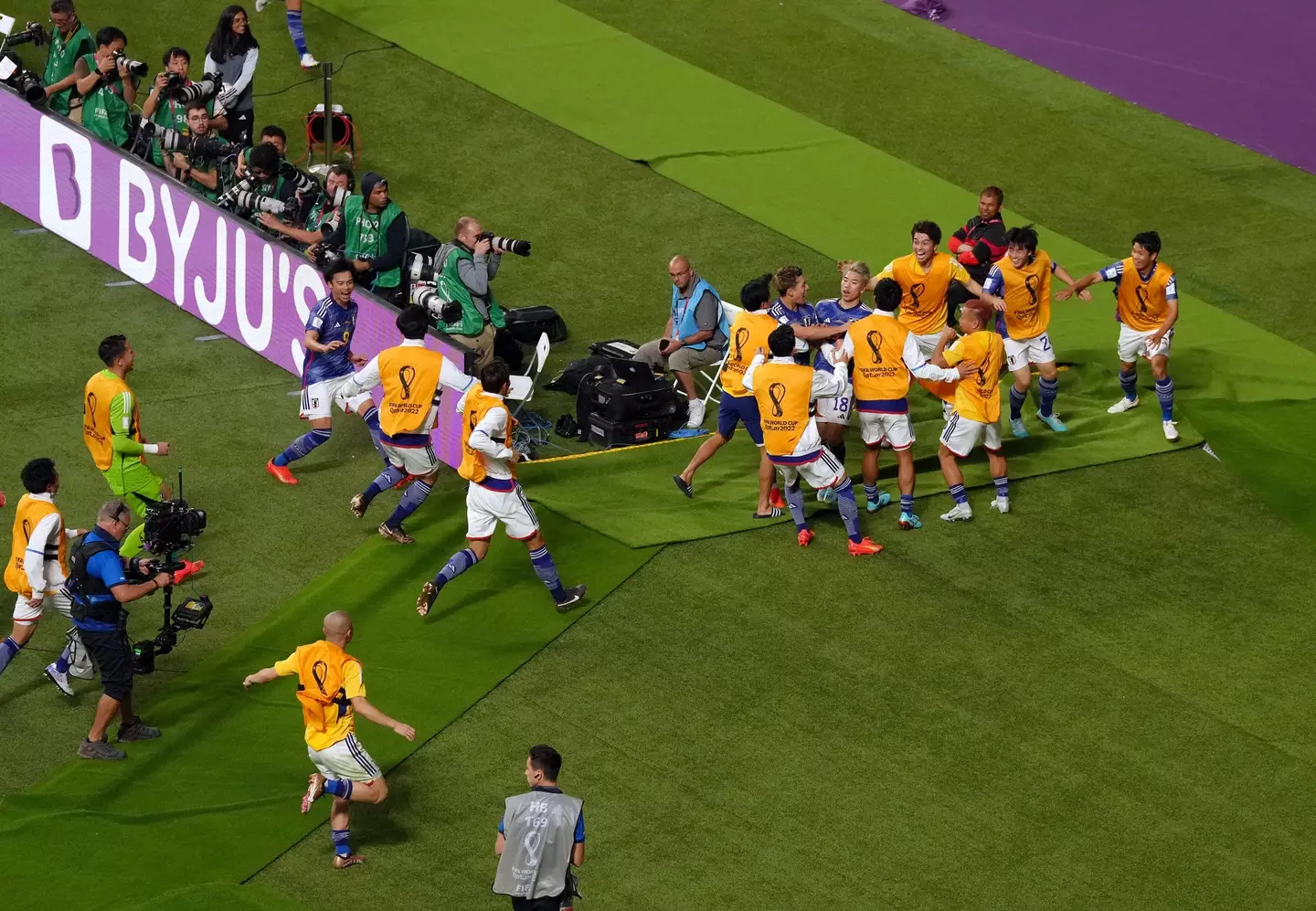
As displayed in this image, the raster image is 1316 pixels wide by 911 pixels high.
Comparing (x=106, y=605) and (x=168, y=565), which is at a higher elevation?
(x=106, y=605)

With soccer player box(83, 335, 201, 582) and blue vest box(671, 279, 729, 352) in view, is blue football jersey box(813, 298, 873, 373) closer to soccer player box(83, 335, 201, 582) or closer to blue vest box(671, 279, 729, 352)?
blue vest box(671, 279, 729, 352)

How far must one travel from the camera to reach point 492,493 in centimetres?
1241

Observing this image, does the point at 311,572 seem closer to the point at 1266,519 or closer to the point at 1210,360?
the point at 1266,519

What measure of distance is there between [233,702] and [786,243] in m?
8.31

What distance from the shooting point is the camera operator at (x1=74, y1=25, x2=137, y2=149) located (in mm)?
17156

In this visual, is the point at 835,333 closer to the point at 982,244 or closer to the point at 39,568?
the point at 982,244

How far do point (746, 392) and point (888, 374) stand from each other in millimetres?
1015

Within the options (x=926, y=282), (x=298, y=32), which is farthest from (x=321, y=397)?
(x=298, y=32)

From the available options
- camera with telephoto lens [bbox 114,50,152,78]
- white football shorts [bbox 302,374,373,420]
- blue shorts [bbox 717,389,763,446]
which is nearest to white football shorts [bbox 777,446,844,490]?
blue shorts [bbox 717,389,763,446]

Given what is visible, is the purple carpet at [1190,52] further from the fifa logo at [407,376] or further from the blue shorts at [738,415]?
the fifa logo at [407,376]

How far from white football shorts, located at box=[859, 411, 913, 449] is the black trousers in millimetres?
5385

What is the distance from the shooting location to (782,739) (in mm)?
11570

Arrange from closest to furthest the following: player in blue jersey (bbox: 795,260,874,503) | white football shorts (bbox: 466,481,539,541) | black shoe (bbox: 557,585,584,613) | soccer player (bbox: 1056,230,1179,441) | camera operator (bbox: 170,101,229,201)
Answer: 1. white football shorts (bbox: 466,481,539,541)
2. black shoe (bbox: 557,585,584,613)
3. player in blue jersey (bbox: 795,260,874,503)
4. soccer player (bbox: 1056,230,1179,441)
5. camera operator (bbox: 170,101,229,201)

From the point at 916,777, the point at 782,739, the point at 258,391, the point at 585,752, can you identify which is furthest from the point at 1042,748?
the point at 258,391
